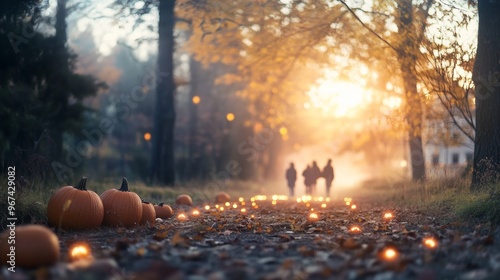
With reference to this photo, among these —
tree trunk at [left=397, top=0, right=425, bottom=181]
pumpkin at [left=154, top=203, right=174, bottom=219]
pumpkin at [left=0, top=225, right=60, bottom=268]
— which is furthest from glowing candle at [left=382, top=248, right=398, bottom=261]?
tree trunk at [left=397, top=0, right=425, bottom=181]

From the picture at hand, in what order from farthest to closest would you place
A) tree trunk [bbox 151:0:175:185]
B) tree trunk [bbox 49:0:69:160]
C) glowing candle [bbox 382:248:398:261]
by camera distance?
tree trunk [bbox 151:0:175:185] < tree trunk [bbox 49:0:69:160] < glowing candle [bbox 382:248:398:261]

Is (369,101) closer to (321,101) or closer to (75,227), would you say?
(321,101)

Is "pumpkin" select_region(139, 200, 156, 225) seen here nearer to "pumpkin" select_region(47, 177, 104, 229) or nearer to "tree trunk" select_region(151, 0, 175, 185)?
"pumpkin" select_region(47, 177, 104, 229)

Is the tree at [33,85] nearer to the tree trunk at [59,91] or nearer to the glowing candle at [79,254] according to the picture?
the tree trunk at [59,91]

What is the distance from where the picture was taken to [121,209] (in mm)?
8766

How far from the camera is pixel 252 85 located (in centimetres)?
2136

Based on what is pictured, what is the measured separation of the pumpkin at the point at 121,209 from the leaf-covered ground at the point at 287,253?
258 millimetres

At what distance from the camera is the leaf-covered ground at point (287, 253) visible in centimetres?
451

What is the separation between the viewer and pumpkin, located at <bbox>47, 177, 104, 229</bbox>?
8.23m

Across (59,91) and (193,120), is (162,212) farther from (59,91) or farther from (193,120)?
(193,120)

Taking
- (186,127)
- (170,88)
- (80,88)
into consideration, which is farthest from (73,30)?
(80,88)

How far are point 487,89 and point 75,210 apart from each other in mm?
7752

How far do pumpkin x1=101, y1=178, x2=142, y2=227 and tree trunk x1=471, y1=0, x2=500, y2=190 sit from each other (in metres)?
6.17

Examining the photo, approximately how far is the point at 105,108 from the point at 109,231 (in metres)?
50.4
